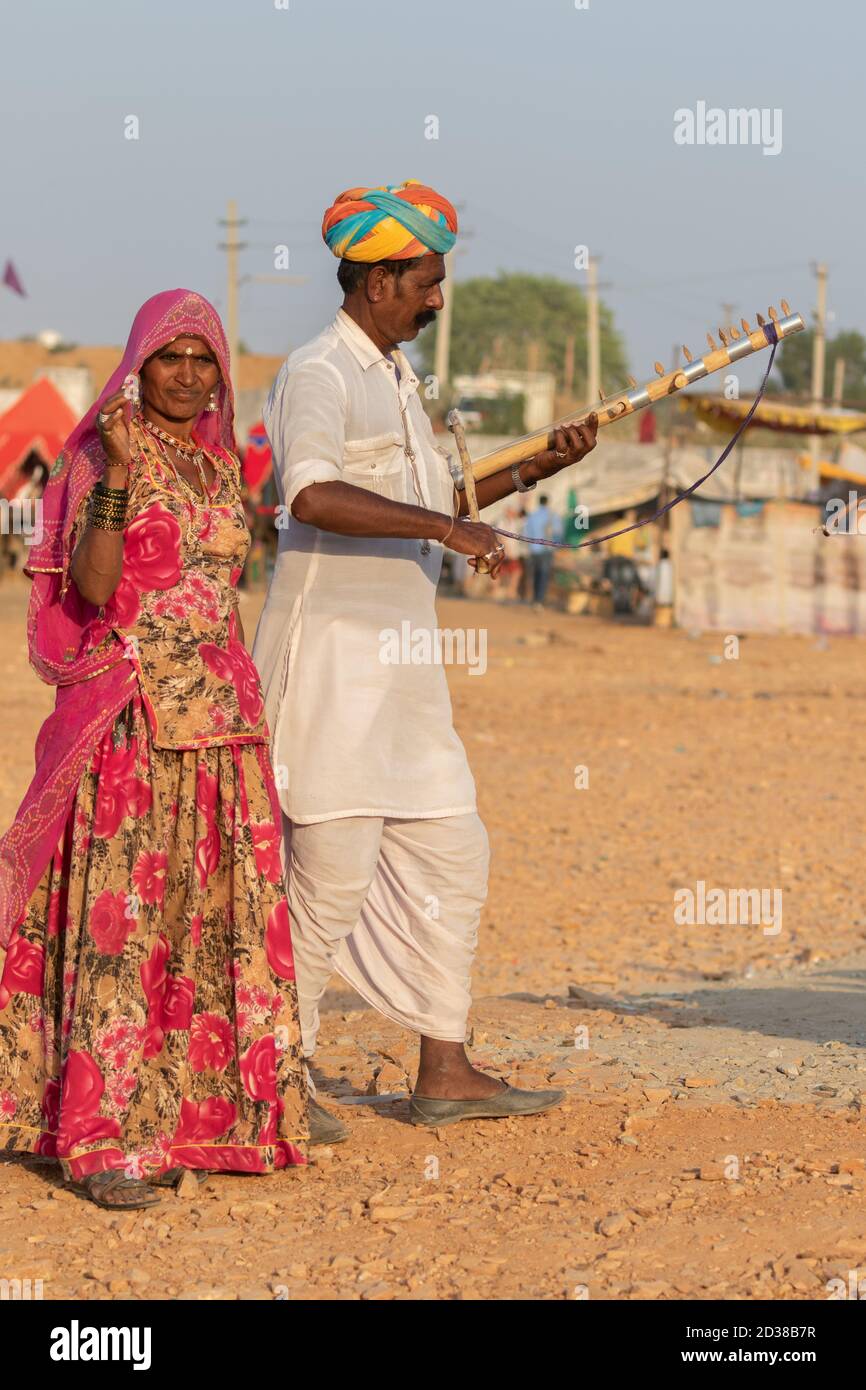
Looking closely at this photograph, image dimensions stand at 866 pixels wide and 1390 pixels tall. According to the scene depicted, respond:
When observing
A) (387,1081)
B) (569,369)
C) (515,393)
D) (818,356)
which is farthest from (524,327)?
(387,1081)

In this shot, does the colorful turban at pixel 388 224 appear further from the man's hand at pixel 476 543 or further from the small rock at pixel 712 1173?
the small rock at pixel 712 1173

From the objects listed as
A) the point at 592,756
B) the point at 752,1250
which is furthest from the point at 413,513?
the point at 592,756

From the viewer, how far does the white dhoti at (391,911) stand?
4.19 m

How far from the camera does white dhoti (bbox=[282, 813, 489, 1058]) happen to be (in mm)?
4188

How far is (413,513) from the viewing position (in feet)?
13.1

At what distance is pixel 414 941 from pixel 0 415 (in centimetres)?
2668

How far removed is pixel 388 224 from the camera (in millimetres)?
4117

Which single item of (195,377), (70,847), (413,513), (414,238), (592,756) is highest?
(414,238)

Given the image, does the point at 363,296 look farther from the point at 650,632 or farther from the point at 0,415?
the point at 0,415

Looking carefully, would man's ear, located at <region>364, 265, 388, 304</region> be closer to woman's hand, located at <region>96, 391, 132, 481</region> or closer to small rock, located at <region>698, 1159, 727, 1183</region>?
woman's hand, located at <region>96, 391, 132, 481</region>

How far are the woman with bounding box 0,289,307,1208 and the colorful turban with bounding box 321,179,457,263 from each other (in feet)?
1.16

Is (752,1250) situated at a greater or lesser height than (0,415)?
lesser

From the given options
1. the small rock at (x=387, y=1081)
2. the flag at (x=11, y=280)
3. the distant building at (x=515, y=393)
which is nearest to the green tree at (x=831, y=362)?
the distant building at (x=515, y=393)

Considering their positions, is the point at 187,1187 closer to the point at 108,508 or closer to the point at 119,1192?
the point at 119,1192
